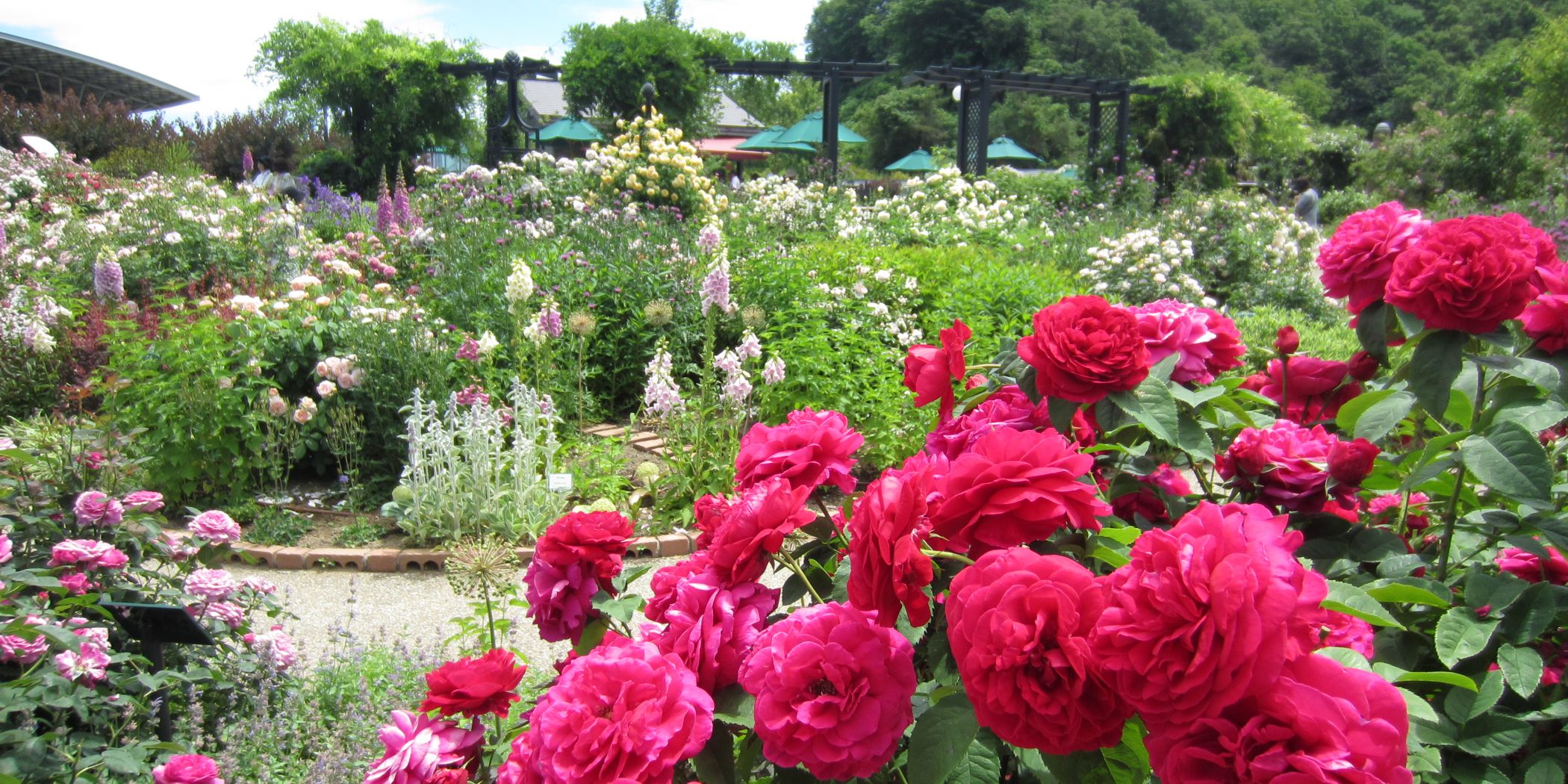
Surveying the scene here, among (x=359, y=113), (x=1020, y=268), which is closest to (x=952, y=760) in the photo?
(x=1020, y=268)

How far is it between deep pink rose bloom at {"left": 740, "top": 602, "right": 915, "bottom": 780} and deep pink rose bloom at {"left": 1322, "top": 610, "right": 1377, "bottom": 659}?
1.26 feet

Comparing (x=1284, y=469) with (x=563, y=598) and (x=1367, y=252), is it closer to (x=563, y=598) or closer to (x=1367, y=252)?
(x=1367, y=252)

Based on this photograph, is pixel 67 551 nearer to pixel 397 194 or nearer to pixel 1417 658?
pixel 1417 658

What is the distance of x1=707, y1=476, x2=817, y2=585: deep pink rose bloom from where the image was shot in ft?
3.00

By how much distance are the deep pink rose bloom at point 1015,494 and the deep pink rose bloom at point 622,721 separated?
26cm

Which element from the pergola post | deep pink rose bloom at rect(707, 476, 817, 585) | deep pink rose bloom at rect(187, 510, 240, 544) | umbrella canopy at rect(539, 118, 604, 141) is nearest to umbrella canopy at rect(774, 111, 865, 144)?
umbrella canopy at rect(539, 118, 604, 141)

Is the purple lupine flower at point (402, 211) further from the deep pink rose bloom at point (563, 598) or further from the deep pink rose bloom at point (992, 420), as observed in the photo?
the deep pink rose bloom at point (992, 420)

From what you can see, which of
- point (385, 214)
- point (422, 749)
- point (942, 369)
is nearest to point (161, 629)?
point (422, 749)

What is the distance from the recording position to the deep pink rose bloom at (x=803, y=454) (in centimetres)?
104

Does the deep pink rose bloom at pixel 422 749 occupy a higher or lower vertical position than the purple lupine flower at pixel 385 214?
lower

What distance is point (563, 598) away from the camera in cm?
121

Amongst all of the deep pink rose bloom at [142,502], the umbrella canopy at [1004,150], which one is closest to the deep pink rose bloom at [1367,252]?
the deep pink rose bloom at [142,502]

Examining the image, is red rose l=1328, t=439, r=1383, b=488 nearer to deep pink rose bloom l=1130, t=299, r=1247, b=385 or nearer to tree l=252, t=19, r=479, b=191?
deep pink rose bloom l=1130, t=299, r=1247, b=385

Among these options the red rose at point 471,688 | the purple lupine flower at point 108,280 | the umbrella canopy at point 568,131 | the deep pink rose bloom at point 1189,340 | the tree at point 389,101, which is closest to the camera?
the red rose at point 471,688
